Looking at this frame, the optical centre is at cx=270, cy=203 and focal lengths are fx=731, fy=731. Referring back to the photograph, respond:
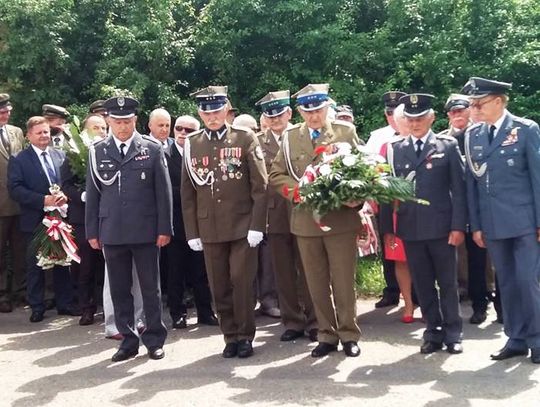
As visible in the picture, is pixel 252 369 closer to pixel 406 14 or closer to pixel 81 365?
pixel 81 365

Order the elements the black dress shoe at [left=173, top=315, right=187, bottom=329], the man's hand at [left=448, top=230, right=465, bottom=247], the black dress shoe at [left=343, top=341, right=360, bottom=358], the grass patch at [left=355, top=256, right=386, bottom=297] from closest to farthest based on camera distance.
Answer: the man's hand at [left=448, top=230, right=465, bottom=247] → the black dress shoe at [left=343, top=341, right=360, bottom=358] → the black dress shoe at [left=173, top=315, right=187, bottom=329] → the grass patch at [left=355, top=256, right=386, bottom=297]

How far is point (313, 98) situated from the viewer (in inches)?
239

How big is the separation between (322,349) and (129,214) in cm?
197

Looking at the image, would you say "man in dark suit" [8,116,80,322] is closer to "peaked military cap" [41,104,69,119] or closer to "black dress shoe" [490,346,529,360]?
"peaked military cap" [41,104,69,119]

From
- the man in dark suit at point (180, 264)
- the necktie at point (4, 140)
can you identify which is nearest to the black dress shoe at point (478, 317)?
the man in dark suit at point (180, 264)

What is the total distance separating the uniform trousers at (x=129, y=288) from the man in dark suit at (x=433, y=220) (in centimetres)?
214

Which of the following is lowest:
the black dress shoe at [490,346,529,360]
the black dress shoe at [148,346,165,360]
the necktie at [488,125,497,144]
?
the black dress shoe at [490,346,529,360]

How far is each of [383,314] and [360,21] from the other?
23.6 ft

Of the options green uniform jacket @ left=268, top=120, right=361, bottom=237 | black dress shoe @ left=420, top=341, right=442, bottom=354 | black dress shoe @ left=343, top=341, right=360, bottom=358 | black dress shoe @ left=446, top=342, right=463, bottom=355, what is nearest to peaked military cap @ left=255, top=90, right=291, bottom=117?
green uniform jacket @ left=268, top=120, right=361, bottom=237

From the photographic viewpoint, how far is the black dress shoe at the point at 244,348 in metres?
6.16

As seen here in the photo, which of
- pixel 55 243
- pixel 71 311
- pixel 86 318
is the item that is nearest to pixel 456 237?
pixel 86 318

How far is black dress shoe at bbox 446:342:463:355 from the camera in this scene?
597 centimetres

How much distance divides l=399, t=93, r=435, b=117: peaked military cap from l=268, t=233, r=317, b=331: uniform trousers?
1.62 m

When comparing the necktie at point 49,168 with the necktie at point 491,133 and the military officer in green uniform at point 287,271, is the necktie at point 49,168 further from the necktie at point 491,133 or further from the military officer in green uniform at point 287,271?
the necktie at point 491,133
